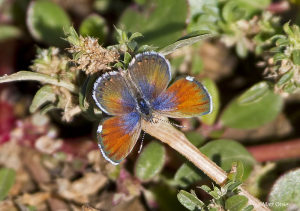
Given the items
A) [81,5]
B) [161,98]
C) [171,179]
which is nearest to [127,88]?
[161,98]

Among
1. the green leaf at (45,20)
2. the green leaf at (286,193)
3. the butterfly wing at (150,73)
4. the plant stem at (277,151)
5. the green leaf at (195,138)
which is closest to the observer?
the butterfly wing at (150,73)

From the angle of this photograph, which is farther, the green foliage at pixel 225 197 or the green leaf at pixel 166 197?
the green leaf at pixel 166 197

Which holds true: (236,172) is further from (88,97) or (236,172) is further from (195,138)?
(88,97)

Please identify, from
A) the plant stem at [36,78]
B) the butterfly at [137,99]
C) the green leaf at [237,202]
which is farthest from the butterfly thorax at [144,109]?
the green leaf at [237,202]

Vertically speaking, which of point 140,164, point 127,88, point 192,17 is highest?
point 192,17

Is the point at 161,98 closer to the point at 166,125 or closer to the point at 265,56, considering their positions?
the point at 166,125

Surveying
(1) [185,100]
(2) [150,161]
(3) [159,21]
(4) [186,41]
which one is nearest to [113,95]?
(1) [185,100]

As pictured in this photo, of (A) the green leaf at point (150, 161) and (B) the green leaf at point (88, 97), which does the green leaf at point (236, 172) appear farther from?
(B) the green leaf at point (88, 97)
